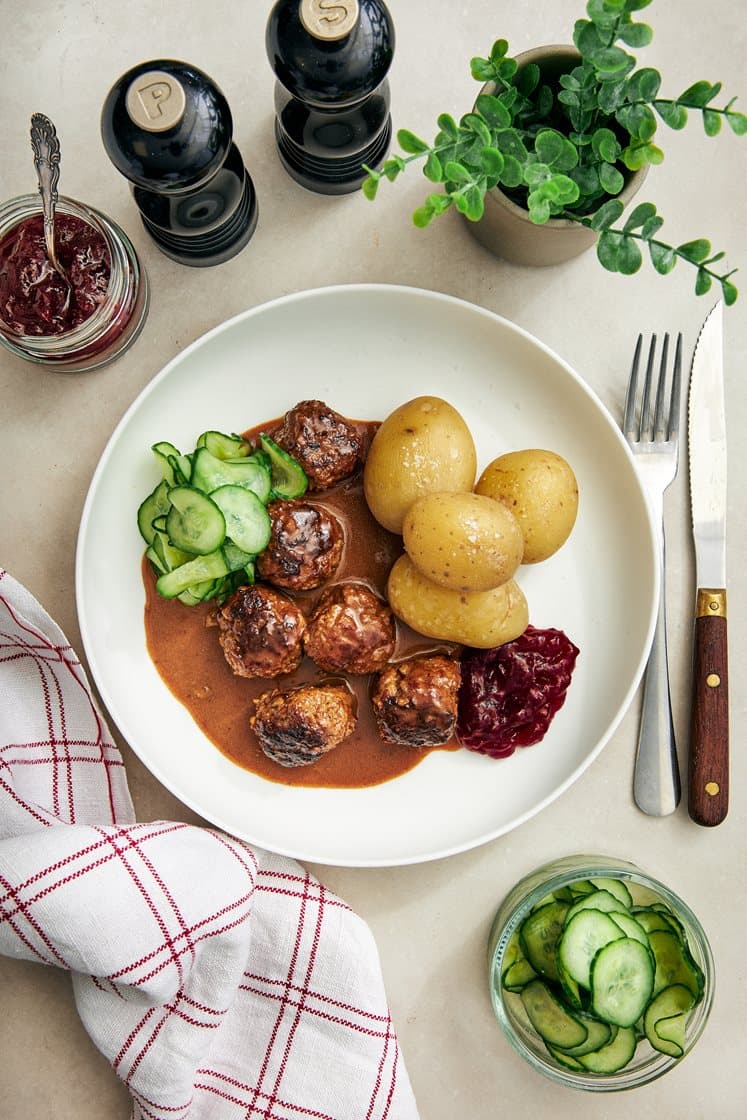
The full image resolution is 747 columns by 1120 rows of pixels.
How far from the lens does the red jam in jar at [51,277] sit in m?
2.06

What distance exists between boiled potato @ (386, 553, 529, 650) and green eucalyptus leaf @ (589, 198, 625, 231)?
811 mm

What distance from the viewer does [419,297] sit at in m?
2.21

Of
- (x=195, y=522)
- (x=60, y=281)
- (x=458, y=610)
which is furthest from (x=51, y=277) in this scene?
(x=458, y=610)

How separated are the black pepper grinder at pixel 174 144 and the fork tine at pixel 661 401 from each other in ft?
3.83

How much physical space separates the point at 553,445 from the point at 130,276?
119 cm

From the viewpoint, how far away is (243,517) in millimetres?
2047

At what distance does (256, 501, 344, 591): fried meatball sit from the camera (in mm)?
2102

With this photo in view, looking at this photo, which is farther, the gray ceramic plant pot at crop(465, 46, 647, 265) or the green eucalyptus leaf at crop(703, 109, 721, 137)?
the gray ceramic plant pot at crop(465, 46, 647, 265)

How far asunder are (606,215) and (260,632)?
1.23m

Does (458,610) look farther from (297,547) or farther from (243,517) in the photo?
(243,517)

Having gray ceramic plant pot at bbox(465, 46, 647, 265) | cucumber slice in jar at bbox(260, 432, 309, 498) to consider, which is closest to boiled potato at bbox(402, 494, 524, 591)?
cucumber slice in jar at bbox(260, 432, 309, 498)

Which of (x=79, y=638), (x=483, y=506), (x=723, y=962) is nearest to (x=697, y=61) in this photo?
(x=483, y=506)

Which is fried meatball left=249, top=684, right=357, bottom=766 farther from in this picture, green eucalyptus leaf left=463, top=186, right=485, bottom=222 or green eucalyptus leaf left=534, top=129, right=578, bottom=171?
green eucalyptus leaf left=534, top=129, right=578, bottom=171

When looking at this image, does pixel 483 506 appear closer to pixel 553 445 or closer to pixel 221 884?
pixel 553 445
